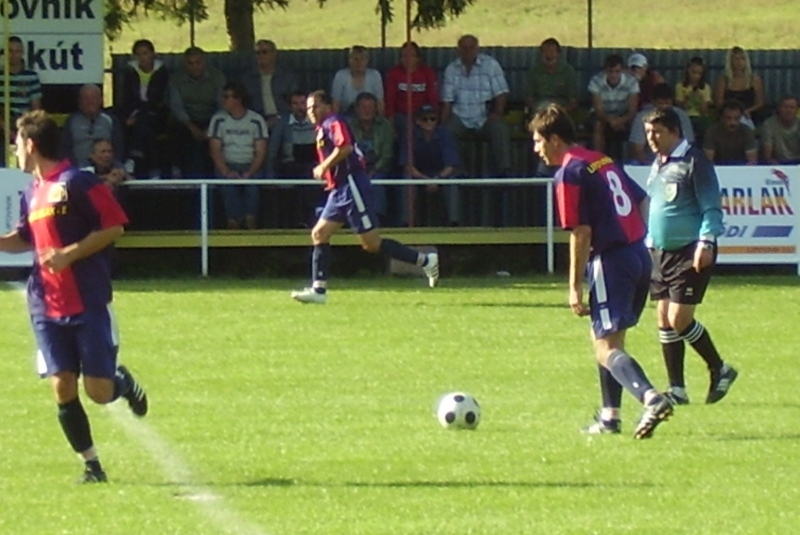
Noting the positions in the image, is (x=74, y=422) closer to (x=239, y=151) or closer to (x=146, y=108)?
(x=239, y=151)

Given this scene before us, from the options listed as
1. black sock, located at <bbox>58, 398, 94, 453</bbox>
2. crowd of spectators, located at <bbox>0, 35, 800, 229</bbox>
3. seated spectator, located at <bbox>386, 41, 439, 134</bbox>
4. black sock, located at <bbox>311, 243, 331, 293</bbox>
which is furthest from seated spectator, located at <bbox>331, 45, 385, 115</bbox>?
black sock, located at <bbox>58, 398, 94, 453</bbox>

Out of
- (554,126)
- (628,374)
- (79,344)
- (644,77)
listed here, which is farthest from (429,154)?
(79,344)

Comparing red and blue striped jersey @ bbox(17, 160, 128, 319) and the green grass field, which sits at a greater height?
red and blue striped jersey @ bbox(17, 160, 128, 319)

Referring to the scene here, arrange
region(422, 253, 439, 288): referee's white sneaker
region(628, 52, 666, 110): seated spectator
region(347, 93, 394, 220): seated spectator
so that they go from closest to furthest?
region(422, 253, 439, 288): referee's white sneaker, region(347, 93, 394, 220): seated spectator, region(628, 52, 666, 110): seated spectator

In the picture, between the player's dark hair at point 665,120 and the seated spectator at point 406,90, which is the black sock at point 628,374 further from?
the seated spectator at point 406,90

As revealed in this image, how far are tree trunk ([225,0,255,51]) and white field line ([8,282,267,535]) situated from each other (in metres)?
14.7

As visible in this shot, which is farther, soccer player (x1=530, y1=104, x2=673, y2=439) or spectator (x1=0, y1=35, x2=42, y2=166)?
spectator (x1=0, y1=35, x2=42, y2=166)

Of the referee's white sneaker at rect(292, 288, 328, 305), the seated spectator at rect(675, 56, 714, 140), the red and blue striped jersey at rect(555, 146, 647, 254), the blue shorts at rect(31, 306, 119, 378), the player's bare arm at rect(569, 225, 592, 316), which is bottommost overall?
the referee's white sneaker at rect(292, 288, 328, 305)

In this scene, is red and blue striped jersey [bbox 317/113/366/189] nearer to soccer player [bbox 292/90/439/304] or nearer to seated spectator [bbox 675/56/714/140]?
soccer player [bbox 292/90/439/304]

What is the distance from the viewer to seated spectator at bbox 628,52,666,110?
71.5 ft

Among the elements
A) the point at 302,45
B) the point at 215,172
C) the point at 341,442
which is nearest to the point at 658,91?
the point at 215,172

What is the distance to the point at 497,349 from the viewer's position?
14.1m

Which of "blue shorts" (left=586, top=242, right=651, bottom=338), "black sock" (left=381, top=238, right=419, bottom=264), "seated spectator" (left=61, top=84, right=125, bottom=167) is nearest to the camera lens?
"blue shorts" (left=586, top=242, right=651, bottom=338)

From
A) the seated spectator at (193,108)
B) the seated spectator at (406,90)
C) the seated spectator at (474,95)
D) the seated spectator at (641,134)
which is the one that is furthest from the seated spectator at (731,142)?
the seated spectator at (193,108)
